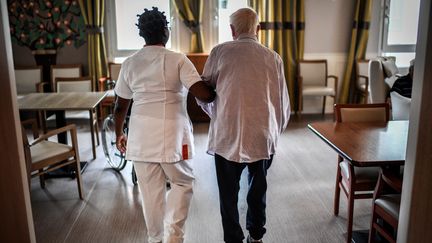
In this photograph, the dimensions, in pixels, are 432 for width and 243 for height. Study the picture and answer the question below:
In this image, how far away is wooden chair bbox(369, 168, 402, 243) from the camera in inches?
77.0

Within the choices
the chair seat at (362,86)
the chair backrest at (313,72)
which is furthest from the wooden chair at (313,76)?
the chair seat at (362,86)

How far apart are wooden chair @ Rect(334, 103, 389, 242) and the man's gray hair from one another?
0.95 meters

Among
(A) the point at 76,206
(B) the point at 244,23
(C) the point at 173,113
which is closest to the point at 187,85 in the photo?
(C) the point at 173,113

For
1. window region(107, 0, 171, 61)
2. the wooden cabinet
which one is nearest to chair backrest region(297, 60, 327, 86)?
the wooden cabinet

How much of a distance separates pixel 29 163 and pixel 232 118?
4.81 feet

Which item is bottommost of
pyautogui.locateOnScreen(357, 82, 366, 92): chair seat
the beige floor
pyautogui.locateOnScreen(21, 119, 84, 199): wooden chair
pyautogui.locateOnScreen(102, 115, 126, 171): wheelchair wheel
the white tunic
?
the beige floor

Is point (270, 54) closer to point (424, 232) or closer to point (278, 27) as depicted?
point (424, 232)

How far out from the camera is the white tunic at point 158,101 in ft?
6.64

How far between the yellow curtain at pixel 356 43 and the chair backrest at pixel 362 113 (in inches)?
128

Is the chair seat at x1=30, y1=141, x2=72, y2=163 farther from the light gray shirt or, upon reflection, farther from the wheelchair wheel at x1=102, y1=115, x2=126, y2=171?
the light gray shirt

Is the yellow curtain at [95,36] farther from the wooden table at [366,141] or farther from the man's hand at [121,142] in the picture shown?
the wooden table at [366,141]

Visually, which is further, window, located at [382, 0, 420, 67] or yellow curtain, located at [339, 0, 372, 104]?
window, located at [382, 0, 420, 67]

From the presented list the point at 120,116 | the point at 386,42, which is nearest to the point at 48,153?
the point at 120,116

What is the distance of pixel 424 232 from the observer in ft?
4.34
